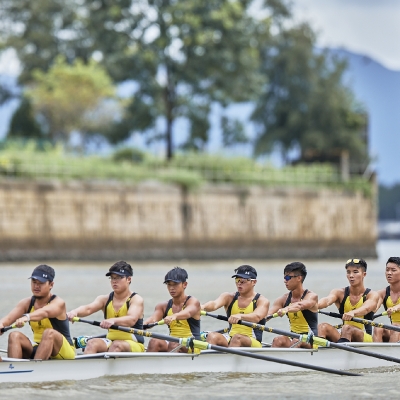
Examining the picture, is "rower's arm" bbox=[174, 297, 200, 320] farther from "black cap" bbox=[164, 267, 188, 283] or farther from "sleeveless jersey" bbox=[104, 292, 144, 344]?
"sleeveless jersey" bbox=[104, 292, 144, 344]

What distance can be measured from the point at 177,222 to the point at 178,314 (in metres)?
27.4

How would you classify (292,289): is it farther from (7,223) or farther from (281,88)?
(281,88)

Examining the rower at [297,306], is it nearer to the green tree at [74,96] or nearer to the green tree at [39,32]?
the green tree at [74,96]

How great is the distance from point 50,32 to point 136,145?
15.1m

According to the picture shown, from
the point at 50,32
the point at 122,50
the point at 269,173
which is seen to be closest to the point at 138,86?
the point at 122,50

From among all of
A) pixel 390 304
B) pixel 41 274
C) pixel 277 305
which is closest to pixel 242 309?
pixel 277 305

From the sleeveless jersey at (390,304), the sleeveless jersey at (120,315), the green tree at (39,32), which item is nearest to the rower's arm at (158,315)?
the sleeveless jersey at (120,315)

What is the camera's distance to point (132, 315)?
11.5 metres

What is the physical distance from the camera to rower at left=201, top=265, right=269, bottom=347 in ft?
39.7

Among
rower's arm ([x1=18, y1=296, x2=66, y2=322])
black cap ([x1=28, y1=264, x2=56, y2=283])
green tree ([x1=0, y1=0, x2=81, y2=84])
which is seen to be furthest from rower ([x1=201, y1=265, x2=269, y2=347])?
green tree ([x1=0, y1=0, x2=81, y2=84])

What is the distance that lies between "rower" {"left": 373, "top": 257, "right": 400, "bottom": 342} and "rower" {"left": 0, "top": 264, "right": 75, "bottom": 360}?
4.64m

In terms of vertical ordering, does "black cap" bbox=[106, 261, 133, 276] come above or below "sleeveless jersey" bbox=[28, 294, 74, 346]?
above

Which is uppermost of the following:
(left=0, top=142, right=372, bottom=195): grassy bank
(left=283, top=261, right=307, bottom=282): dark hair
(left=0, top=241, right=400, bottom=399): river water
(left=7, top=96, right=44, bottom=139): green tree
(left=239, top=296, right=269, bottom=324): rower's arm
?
(left=7, top=96, right=44, bottom=139): green tree

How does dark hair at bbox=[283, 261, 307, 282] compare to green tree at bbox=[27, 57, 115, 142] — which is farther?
green tree at bbox=[27, 57, 115, 142]
